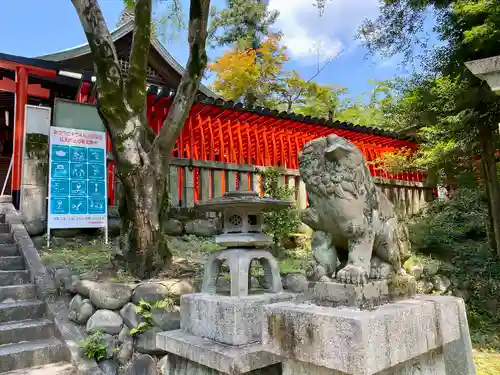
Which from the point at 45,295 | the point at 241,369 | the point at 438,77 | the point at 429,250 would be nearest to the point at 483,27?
the point at 438,77

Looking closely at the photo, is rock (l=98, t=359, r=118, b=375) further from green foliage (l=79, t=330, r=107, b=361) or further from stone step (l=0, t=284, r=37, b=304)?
stone step (l=0, t=284, r=37, b=304)

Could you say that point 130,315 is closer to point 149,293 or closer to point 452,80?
point 149,293

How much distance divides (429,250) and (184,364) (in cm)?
820

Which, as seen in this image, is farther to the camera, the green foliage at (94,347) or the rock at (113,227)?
the rock at (113,227)

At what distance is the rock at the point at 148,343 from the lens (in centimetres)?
436

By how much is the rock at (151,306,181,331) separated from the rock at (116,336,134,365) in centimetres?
34

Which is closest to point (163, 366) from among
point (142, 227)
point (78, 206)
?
point (142, 227)

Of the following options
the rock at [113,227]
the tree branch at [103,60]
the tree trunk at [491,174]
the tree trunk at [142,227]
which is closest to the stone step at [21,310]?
the tree trunk at [142,227]

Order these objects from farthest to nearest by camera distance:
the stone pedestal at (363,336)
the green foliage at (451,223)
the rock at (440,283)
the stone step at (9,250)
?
the green foliage at (451,223)
the rock at (440,283)
the stone step at (9,250)
the stone pedestal at (363,336)

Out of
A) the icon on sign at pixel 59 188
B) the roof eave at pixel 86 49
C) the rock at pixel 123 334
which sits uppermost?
the roof eave at pixel 86 49

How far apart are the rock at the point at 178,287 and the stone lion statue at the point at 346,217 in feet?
8.50

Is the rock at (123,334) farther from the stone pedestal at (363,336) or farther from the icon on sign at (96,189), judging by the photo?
the icon on sign at (96,189)

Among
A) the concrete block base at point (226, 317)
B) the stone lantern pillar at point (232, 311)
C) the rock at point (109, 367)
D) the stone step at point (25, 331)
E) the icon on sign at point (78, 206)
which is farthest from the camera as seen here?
the icon on sign at point (78, 206)

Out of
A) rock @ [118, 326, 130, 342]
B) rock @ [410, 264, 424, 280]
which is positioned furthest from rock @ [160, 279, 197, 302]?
rock @ [410, 264, 424, 280]
